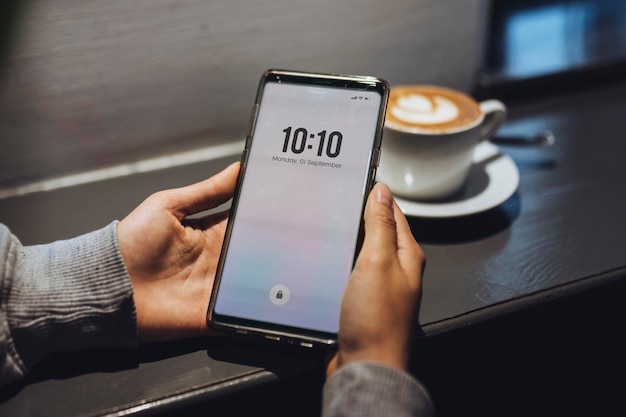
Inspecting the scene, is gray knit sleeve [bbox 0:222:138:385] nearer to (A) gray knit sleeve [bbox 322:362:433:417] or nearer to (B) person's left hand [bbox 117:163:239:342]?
(B) person's left hand [bbox 117:163:239:342]

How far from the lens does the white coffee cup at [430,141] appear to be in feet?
2.17

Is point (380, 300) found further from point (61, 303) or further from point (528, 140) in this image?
point (528, 140)

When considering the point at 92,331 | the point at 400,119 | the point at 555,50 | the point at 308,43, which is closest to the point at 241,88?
the point at 308,43

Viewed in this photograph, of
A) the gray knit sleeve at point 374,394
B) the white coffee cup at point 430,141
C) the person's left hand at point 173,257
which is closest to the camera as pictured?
the gray knit sleeve at point 374,394

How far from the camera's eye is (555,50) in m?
1.06

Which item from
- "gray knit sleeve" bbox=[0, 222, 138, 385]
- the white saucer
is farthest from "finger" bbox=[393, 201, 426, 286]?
"gray knit sleeve" bbox=[0, 222, 138, 385]

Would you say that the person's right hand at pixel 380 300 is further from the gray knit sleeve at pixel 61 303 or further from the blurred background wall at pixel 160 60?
the blurred background wall at pixel 160 60

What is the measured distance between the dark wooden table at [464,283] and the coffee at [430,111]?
0.12 metres

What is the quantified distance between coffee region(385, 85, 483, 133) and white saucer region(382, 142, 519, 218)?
0.09 meters

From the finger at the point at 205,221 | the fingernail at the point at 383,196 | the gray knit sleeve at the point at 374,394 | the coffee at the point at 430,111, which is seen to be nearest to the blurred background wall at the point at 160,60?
the coffee at the point at 430,111

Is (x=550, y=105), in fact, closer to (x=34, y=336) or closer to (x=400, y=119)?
(x=400, y=119)

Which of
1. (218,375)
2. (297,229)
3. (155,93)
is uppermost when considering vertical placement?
(155,93)

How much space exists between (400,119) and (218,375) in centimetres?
37

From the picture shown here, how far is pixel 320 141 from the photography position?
22.6 inches
